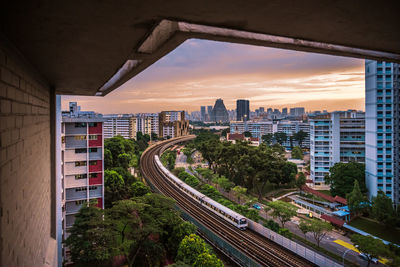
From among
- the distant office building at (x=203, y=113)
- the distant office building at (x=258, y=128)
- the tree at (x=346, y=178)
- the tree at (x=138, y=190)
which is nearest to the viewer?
the tree at (x=138, y=190)

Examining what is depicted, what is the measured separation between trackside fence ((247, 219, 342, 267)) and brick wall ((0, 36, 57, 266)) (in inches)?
311

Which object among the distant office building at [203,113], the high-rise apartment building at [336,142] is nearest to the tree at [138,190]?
the high-rise apartment building at [336,142]

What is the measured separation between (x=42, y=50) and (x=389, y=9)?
6.17ft

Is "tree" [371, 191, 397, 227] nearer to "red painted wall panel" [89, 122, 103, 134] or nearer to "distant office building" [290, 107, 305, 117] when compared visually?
"red painted wall panel" [89, 122, 103, 134]

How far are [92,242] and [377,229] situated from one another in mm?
11697

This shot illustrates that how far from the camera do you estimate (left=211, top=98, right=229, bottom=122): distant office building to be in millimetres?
101781

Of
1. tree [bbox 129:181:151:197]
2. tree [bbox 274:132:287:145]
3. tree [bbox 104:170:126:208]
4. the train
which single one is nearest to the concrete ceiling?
the train

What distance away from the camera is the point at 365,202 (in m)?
12.4

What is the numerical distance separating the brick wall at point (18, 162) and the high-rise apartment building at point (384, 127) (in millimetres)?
15584

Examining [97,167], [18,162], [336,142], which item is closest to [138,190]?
[97,167]

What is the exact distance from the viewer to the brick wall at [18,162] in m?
1.20

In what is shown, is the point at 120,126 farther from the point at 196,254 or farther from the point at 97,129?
the point at 196,254

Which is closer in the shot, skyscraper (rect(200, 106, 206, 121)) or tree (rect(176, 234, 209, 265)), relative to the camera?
tree (rect(176, 234, 209, 265))

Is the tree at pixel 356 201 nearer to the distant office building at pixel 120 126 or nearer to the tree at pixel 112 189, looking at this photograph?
the tree at pixel 112 189
